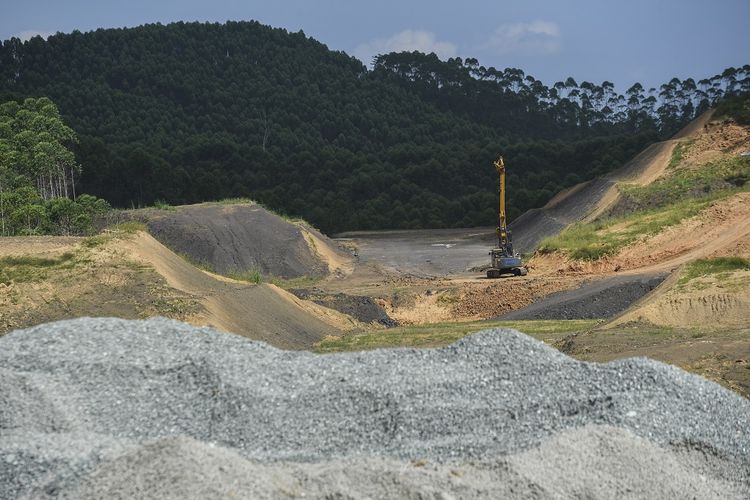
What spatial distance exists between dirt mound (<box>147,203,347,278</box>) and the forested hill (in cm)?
3649

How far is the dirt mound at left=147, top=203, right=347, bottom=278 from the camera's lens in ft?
148

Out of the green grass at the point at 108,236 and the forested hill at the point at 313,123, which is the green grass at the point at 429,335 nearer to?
the green grass at the point at 108,236

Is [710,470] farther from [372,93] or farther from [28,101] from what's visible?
[372,93]

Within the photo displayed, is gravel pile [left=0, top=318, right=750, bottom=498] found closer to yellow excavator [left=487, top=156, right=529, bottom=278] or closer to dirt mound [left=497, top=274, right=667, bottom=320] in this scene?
dirt mound [left=497, top=274, right=667, bottom=320]

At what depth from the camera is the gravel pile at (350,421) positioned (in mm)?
9055

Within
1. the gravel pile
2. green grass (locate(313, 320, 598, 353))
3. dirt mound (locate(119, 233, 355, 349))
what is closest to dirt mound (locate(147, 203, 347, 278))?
dirt mound (locate(119, 233, 355, 349))

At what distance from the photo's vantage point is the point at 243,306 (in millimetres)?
25625

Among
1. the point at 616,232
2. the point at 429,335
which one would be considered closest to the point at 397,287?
the point at 616,232

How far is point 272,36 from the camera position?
15138 centimetres

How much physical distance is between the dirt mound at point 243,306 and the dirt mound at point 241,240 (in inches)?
571

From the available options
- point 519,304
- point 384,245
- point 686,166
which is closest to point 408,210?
point 384,245

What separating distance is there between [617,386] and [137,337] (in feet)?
21.4

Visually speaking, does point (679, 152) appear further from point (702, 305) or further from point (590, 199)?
point (702, 305)

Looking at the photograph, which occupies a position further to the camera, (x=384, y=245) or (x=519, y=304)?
(x=384, y=245)
